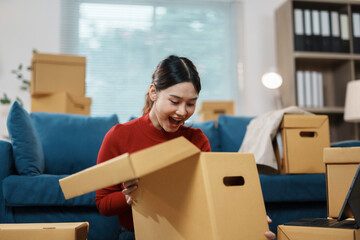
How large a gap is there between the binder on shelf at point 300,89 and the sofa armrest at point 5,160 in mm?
2329

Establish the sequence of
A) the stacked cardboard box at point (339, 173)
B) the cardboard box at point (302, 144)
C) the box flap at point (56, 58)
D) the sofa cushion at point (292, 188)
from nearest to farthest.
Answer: the stacked cardboard box at point (339, 173) < the sofa cushion at point (292, 188) < the cardboard box at point (302, 144) < the box flap at point (56, 58)

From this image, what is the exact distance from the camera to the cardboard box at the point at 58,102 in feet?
8.25

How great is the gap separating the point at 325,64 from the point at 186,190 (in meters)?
3.03

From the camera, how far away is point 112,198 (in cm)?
103

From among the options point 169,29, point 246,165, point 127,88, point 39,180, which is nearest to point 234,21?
point 169,29

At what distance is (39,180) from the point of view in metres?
1.62

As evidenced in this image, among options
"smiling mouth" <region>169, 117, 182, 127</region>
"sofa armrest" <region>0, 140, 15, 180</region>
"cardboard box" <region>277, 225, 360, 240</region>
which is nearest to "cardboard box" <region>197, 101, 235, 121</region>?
"sofa armrest" <region>0, 140, 15, 180</region>

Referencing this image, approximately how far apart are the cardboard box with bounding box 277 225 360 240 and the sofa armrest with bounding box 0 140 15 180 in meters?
1.25

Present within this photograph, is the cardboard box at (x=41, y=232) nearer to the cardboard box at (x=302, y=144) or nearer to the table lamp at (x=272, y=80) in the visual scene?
the cardboard box at (x=302, y=144)

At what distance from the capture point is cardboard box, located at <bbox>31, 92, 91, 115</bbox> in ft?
8.25

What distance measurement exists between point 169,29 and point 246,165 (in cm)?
284

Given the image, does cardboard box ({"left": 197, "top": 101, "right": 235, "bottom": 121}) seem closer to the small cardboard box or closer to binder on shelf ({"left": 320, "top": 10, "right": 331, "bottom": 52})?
binder on shelf ({"left": 320, "top": 10, "right": 331, "bottom": 52})

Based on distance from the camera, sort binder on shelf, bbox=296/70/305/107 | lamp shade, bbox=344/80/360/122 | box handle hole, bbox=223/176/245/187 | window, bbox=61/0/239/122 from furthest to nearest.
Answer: window, bbox=61/0/239/122 → binder on shelf, bbox=296/70/305/107 → lamp shade, bbox=344/80/360/122 → box handle hole, bbox=223/176/245/187

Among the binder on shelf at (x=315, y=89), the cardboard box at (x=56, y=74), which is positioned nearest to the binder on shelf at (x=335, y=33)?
the binder on shelf at (x=315, y=89)
